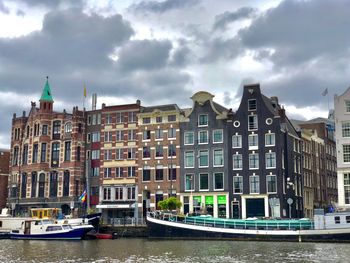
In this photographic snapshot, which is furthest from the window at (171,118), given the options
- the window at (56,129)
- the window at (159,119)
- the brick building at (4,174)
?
the brick building at (4,174)

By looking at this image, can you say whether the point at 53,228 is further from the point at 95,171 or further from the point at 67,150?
the point at 67,150

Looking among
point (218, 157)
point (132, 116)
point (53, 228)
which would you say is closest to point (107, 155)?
point (132, 116)

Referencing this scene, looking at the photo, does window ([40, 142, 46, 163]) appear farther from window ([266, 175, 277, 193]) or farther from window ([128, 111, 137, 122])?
window ([266, 175, 277, 193])

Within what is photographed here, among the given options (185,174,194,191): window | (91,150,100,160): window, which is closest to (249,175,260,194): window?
(185,174,194,191): window

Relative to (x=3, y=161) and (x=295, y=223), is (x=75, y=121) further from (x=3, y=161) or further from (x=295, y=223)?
(x=295, y=223)

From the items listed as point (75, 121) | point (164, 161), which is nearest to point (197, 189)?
point (164, 161)

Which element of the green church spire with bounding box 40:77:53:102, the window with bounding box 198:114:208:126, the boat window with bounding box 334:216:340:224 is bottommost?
the boat window with bounding box 334:216:340:224

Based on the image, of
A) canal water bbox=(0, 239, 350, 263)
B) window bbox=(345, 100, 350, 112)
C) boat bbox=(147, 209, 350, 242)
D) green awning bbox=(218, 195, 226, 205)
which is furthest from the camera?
green awning bbox=(218, 195, 226, 205)

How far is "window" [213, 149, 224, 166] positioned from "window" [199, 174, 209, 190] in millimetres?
2329

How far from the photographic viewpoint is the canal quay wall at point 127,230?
67.7 meters

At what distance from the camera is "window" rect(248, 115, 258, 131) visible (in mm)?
72062

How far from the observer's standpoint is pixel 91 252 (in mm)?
45750

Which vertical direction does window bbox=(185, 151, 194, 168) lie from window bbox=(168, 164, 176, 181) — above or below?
above

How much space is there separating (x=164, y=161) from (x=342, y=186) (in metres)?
25.5
